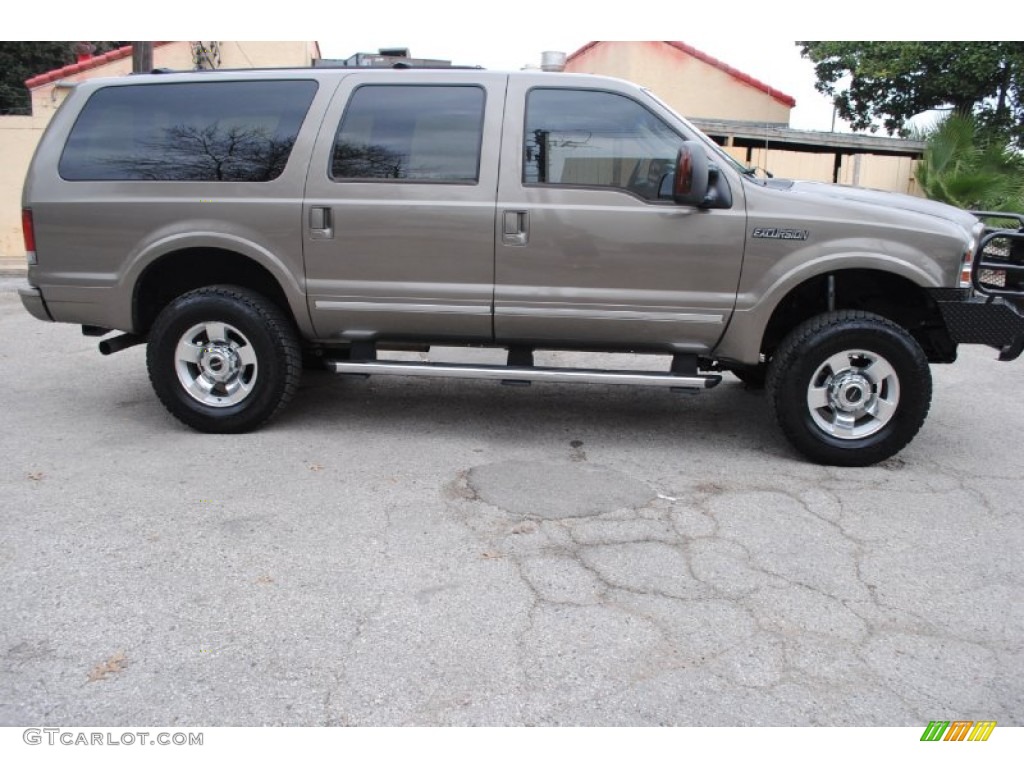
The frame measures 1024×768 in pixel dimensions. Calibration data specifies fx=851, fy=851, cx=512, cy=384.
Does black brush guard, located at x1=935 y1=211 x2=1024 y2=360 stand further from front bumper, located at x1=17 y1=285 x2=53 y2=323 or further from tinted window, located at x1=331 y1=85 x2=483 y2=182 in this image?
front bumper, located at x1=17 y1=285 x2=53 y2=323

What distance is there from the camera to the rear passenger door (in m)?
4.89

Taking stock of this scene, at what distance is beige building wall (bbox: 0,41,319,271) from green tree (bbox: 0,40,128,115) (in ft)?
36.3

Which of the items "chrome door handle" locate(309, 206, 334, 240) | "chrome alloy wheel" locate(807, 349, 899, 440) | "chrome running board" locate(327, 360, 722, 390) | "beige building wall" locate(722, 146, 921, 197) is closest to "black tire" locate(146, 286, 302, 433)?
"chrome running board" locate(327, 360, 722, 390)

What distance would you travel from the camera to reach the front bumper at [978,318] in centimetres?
465

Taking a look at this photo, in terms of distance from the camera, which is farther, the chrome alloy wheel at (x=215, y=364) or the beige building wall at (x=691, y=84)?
the beige building wall at (x=691, y=84)

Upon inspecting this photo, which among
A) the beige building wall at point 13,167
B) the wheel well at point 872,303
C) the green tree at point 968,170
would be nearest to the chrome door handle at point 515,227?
the wheel well at point 872,303

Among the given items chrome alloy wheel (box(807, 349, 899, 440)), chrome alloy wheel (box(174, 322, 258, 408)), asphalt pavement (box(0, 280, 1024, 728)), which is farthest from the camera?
chrome alloy wheel (box(174, 322, 258, 408))

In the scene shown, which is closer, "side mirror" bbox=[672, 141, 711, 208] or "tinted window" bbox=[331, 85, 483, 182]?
"side mirror" bbox=[672, 141, 711, 208]

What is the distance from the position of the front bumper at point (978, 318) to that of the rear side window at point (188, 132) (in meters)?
3.82

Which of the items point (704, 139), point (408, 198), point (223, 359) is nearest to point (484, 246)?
point (408, 198)

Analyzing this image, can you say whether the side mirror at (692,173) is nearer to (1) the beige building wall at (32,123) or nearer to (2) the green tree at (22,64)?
(1) the beige building wall at (32,123)

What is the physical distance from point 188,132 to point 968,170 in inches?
417

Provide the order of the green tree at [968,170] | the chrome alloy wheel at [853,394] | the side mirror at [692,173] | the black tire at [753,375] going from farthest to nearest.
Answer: the green tree at [968,170], the black tire at [753,375], the chrome alloy wheel at [853,394], the side mirror at [692,173]

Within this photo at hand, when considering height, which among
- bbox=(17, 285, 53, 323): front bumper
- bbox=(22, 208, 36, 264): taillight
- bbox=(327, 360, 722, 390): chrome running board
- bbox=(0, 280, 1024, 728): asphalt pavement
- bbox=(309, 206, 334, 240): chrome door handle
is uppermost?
bbox=(309, 206, 334, 240): chrome door handle
